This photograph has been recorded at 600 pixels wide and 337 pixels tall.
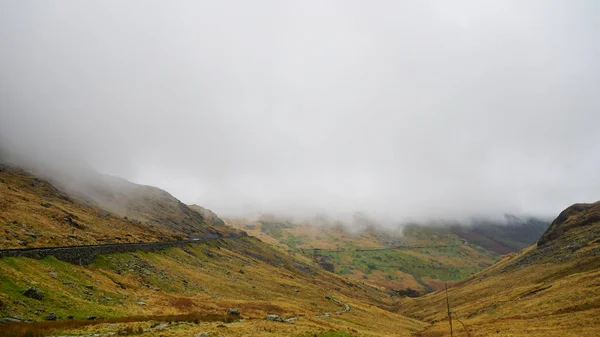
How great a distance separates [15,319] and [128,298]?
22.8m

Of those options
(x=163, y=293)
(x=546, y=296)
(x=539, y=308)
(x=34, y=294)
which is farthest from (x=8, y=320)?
(x=546, y=296)

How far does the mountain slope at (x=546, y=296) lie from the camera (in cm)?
5791

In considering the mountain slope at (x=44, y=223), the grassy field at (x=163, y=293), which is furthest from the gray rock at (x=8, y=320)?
the mountain slope at (x=44, y=223)

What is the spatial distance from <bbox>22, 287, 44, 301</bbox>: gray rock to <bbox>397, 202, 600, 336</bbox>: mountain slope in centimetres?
6907

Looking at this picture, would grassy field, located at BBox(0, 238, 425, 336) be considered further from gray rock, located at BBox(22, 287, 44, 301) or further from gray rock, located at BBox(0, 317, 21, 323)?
gray rock, located at BBox(0, 317, 21, 323)

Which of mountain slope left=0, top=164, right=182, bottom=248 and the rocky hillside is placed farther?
the rocky hillside

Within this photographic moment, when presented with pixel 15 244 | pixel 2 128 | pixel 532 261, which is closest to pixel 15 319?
pixel 15 244

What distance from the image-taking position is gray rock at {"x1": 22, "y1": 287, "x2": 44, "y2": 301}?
35.8m

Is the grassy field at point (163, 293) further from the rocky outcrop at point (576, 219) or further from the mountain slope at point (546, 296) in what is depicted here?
the rocky outcrop at point (576, 219)

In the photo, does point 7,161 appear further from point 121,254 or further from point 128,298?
point 128,298

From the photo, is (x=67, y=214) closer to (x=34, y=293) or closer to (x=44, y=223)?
(x=44, y=223)

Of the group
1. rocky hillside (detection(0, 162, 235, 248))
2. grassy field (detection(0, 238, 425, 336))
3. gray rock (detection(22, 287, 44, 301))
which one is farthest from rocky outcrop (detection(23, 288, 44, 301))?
rocky hillside (detection(0, 162, 235, 248))

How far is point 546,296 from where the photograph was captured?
78438 mm

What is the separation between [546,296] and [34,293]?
10269 cm
